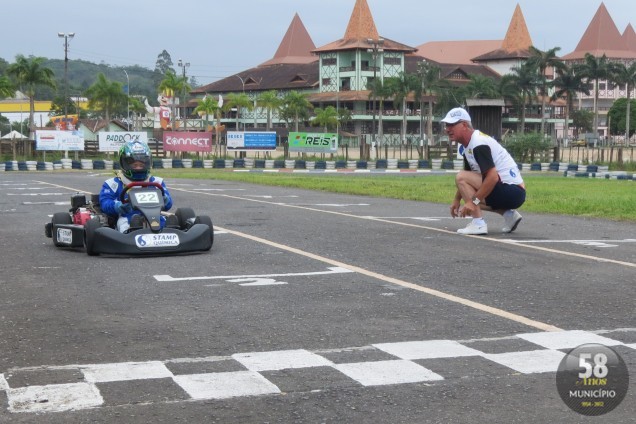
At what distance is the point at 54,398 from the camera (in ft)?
15.1

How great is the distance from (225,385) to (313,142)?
62678 mm

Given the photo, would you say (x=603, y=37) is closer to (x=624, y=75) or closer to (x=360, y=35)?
(x=624, y=75)

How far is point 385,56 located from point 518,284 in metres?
104

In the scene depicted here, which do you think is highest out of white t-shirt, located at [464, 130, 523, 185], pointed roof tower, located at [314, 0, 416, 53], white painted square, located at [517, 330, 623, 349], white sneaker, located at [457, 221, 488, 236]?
pointed roof tower, located at [314, 0, 416, 53]

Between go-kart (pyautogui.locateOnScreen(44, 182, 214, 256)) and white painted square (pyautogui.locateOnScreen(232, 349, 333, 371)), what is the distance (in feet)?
15.9

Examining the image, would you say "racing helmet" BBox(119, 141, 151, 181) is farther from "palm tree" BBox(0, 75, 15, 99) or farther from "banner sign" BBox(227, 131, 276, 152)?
"palm tree" BBox(0, 75, 15, 99)

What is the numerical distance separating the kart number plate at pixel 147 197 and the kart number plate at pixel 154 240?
60 cm

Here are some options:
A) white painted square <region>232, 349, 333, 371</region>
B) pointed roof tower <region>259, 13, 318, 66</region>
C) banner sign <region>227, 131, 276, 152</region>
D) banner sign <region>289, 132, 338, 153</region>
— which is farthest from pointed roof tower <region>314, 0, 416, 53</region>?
white painted square <region>232, 349, 333, 371</region>

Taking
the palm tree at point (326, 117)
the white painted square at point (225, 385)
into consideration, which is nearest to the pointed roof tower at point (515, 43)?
the palm tree at point (326, 117)

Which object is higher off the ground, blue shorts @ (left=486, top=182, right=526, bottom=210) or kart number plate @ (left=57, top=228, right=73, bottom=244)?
blue shorts @ (left=486, top=182, right=526, bottom=210)

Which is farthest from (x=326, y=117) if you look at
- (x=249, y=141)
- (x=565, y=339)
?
(x=565, y=339)

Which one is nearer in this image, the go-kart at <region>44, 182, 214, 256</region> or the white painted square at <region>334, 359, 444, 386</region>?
the white painted square at <region>334, 359, 444, 386</region>

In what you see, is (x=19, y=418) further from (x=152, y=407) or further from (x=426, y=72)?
(x=426, y=72)

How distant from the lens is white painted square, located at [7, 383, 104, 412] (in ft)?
14.6
